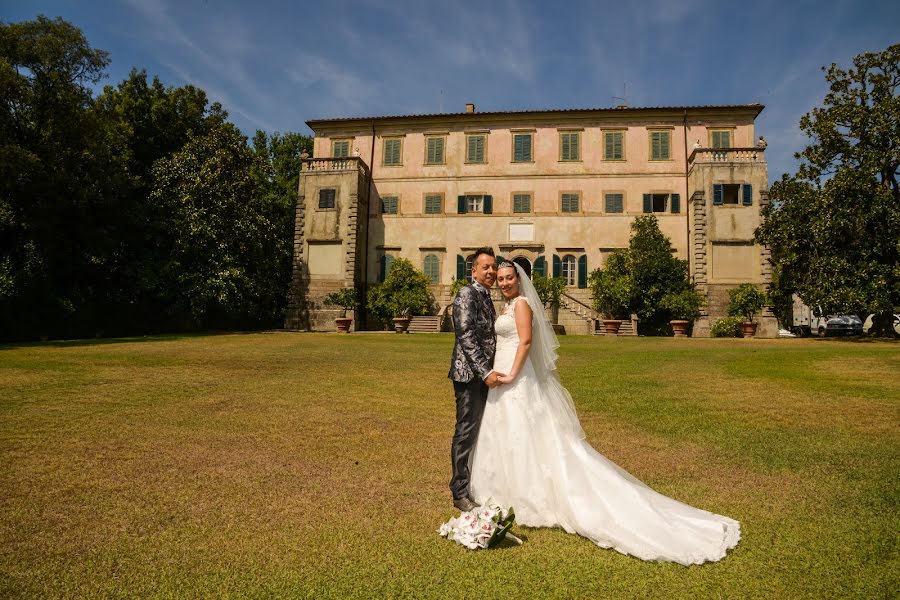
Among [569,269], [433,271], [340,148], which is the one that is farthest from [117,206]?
[569,269]

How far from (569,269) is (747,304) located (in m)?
9.26

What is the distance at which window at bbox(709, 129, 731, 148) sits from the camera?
31562 mm

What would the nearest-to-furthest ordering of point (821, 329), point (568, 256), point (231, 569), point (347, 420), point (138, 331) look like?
point (231, 569)
point (347, 420)
point (138, 331)
point (568, 256)
point (821, 329)

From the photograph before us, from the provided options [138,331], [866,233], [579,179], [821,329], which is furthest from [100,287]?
[821,329]

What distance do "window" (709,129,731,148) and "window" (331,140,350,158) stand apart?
71.3ft

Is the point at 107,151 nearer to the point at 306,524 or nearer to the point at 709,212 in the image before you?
the point at 306,524

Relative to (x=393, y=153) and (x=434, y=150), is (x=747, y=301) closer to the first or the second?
(x=434, y=150)

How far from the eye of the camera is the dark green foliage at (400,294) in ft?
98.6

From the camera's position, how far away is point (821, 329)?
34000 mm

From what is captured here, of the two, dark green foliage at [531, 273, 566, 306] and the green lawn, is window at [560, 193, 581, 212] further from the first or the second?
the green lawn

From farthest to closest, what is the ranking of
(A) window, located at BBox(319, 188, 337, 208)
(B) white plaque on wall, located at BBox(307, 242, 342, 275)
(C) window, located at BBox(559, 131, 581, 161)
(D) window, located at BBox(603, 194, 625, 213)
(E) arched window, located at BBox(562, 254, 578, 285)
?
(C) window, located at BBox(559, 131, 581, 161), (A) window, located at BBox(319, 188, 337, 208), (B) white plaque on wall, located at BBox(307, 242, 342, 275), (D) window, located at BBox(603, 194, 625, 213), (E) arched window, located at BBox(562, 254, 578, 285)

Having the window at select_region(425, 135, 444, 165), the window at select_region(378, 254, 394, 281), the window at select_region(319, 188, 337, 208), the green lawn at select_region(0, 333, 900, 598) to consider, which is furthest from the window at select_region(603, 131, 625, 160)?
the green lawn at select_region(0, 333, 900, 598)

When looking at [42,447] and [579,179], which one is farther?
[579,179]

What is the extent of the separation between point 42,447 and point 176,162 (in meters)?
25.9
